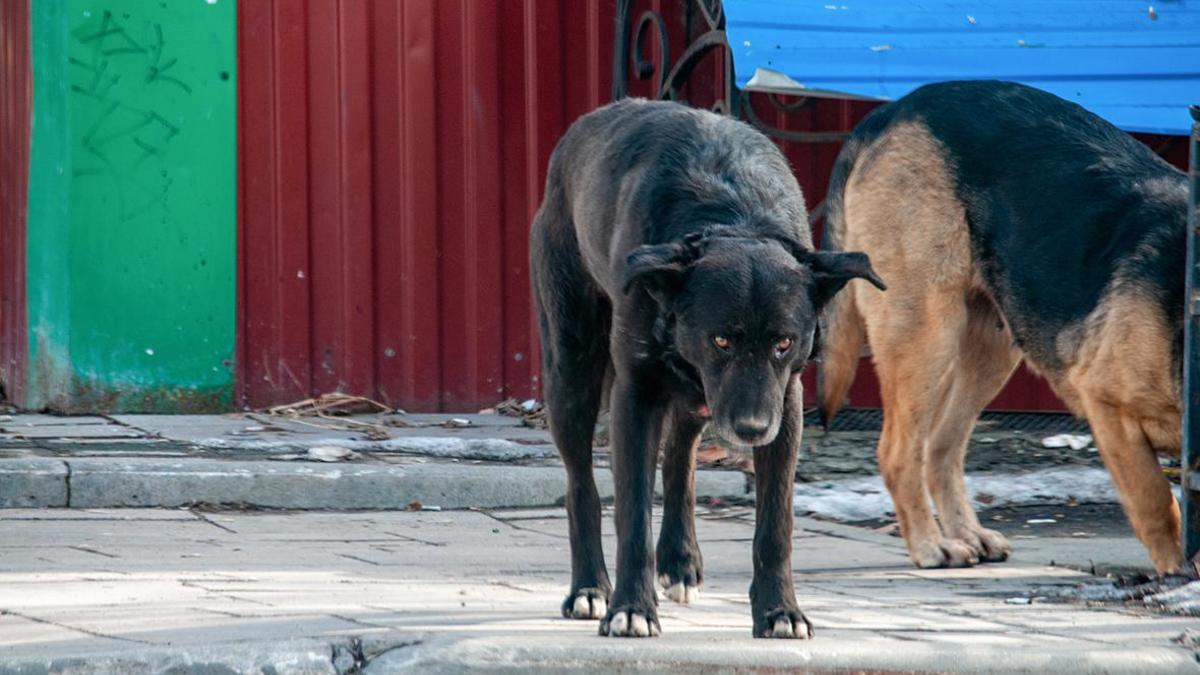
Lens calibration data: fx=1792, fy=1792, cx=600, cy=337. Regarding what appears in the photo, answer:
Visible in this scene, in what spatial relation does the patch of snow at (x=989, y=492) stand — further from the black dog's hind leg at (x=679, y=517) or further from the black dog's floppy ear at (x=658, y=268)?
the black dog's floppy ear at (x=658, y=268)

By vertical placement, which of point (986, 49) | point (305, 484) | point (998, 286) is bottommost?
point (305, 484)

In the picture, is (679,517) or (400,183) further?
(400,183)

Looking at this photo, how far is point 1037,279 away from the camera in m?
6.29

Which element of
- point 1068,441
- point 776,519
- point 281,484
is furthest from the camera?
point 1068,441

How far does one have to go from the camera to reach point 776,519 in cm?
441

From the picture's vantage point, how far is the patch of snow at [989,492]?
7.38 m

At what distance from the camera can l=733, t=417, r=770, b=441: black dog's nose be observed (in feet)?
13.4

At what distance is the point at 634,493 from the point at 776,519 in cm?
35

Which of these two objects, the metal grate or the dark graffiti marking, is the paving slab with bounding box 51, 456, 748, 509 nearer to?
the metal grate

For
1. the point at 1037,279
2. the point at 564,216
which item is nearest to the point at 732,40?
the point at 1037,279

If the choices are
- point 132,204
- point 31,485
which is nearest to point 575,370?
point 31,485

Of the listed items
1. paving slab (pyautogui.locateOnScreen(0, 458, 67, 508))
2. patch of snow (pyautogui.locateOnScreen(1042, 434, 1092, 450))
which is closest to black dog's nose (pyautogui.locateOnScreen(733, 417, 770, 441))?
paving slab (pyautogui.locateOnScreen(0, 458, 67, 508))

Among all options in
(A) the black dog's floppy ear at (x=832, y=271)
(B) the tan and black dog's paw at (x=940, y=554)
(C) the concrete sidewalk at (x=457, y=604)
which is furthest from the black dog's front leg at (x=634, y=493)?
(B) the tan and black dog's paw at (x=940, y=554)

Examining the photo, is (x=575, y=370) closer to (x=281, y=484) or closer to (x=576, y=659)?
(x=576, y=659)
